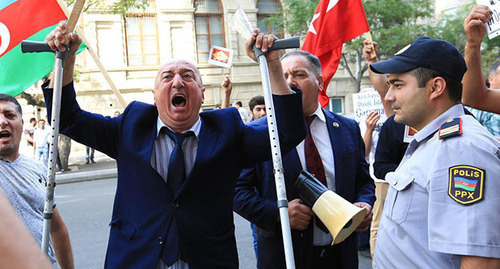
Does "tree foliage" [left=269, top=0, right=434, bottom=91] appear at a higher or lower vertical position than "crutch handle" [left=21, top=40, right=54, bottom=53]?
higher

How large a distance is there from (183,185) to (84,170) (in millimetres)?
13901

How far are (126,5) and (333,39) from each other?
38.7ft

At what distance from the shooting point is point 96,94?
733 inches

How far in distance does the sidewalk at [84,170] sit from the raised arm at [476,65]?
12.4 metres

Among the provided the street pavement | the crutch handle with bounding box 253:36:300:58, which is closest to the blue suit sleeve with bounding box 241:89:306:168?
the crutch handle with bounding box 253:36:300:58

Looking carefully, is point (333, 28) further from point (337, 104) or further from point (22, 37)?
point (337, 104)

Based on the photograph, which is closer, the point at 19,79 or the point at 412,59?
the point at 412,59

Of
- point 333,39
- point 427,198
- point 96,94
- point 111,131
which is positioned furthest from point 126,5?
point 427,198

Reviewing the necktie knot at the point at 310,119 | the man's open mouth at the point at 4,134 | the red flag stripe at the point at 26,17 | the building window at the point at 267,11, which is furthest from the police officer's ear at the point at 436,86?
the building window at the point at 267,11

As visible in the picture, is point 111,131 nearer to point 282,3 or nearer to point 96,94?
point 96,94

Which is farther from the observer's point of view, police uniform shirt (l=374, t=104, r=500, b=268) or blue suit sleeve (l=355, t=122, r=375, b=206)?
blue suit sleeve (l=355, t=122, r=375, b=206)

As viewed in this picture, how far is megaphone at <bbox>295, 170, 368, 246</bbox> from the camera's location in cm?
200

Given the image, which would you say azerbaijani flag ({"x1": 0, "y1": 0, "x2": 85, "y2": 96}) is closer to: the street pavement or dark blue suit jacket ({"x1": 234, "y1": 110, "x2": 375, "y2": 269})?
dark blue suit jacket ({"x1": 234, "y1": 110, "x2": 375, "y2": 269})

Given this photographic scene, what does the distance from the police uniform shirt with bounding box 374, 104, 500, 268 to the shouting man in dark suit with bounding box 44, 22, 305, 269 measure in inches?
24.5
